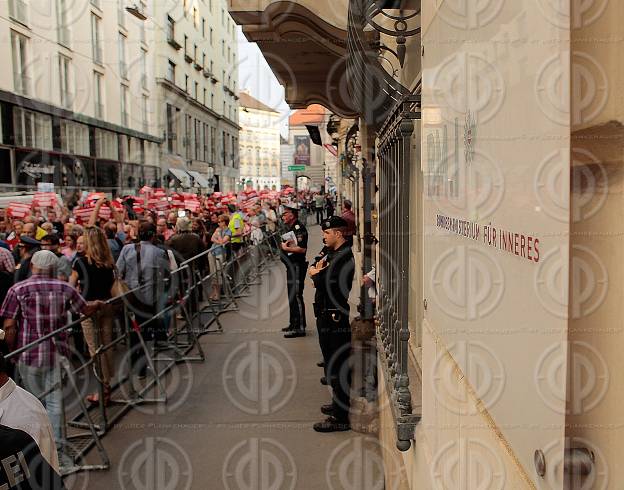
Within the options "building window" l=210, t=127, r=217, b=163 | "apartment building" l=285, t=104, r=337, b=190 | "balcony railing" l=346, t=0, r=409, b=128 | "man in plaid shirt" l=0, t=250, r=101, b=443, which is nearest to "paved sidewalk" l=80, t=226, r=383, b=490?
"man in plaid shirt" l=0, t=250, r=101, b=443

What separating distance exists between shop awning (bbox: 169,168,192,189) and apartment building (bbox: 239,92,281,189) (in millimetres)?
22644

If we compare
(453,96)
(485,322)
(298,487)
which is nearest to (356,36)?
(453,96)

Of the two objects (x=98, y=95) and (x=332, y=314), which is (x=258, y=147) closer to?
(x=98, y=95)

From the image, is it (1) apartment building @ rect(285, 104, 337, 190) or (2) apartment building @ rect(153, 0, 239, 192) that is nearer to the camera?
(2) apartment building @ rect(153, 0, 239, 192)

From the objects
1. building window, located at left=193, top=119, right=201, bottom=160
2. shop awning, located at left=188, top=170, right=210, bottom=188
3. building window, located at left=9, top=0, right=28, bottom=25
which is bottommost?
shop awning, located at left=188, top=170, right=210, bottom=188

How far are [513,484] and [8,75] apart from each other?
75.6 feet

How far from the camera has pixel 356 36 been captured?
3.71 meters

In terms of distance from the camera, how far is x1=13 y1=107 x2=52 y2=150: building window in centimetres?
2216

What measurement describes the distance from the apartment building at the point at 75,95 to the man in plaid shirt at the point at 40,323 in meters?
17.8

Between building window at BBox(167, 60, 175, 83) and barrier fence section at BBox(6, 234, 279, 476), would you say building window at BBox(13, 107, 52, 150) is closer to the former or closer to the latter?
barrier fence section at BBox(6, 234, 279, 476)

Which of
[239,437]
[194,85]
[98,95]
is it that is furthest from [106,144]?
[239,437]

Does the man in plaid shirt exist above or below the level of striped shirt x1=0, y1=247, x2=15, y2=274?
below

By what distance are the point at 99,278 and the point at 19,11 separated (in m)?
18.8

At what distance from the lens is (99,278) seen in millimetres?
6754
